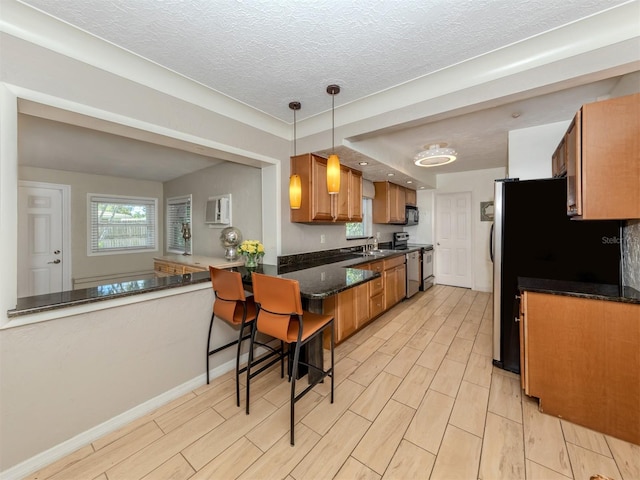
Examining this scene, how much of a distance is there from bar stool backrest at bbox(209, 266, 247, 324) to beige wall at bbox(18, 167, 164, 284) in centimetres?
366

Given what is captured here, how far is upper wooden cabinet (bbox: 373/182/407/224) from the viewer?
4668 millimetres

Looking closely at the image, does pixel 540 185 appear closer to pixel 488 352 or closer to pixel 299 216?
pixel 488 352

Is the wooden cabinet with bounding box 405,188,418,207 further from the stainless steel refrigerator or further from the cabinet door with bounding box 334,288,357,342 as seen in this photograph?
the cabinet door with bounding box 334,288,357,342

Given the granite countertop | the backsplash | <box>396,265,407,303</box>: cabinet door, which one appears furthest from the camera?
<box>396,265,407,303</box>: cabinet door

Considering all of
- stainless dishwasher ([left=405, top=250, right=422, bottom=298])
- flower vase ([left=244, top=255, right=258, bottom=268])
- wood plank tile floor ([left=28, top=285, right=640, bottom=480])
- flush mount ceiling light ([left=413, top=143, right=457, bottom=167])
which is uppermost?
flush mount ceiling light ([left=413, top=143, right=457, bottom=167])

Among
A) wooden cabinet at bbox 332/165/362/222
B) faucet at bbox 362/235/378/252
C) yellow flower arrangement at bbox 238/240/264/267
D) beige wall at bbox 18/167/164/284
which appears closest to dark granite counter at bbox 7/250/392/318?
yellow flower arrangement at bbox 238/240/264/267

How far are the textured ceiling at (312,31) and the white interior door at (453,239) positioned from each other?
13.7 feet

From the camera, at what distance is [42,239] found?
3.79 meters

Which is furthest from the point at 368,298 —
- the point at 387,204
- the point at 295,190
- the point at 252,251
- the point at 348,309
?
the point at 387,204

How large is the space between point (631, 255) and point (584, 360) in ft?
2.89

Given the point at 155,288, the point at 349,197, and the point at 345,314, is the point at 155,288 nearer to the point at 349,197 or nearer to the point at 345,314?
→ the point at 345,314

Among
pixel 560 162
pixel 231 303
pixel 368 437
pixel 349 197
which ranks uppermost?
pixel 560 162

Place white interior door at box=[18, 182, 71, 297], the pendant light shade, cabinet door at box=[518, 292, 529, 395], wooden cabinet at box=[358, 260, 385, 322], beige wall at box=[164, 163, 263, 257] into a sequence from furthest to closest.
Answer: white interior door at box=[18, 182, 71, 297], wooden cabinet at box=[358, 260, 385, 322], beige wall at box=[164, 163, 263, 257], the pendant light shade, cabinet door at box=[518, 292, 529, 395]

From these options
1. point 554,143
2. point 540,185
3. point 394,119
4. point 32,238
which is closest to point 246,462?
point 394,119
